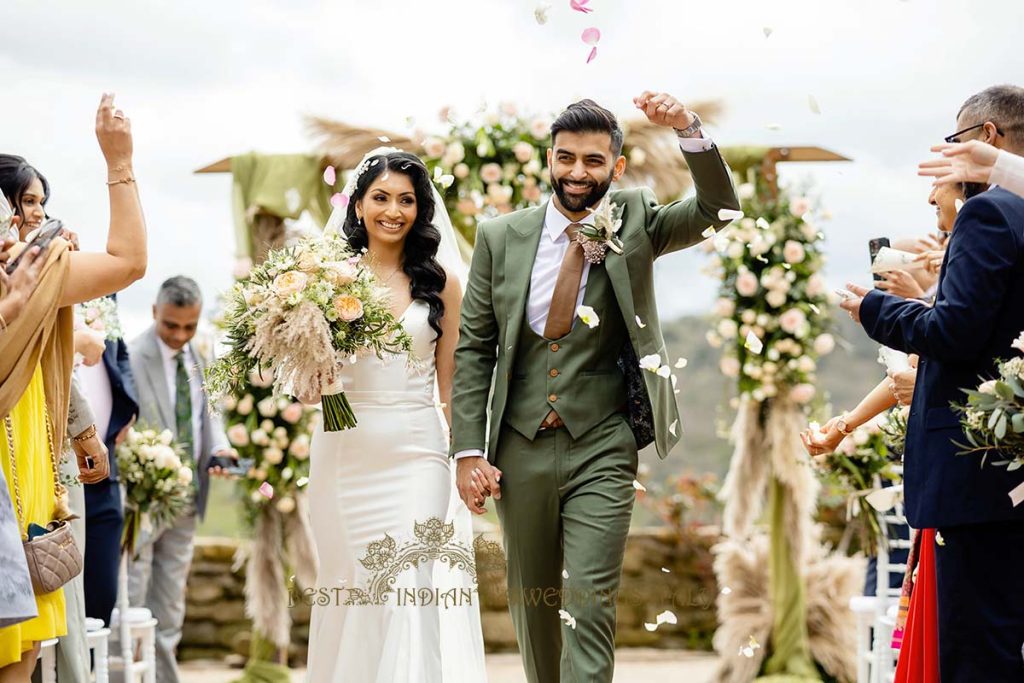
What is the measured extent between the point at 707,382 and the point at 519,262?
18354mm

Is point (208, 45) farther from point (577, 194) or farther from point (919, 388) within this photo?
point (919, 388)

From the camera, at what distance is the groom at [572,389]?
14.6 ft

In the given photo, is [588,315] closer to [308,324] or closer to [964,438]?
[308,324]

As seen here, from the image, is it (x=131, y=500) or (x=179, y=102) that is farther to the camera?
(x=179, y=102)

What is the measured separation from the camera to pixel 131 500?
6895mm

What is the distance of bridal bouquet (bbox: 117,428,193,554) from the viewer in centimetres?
687

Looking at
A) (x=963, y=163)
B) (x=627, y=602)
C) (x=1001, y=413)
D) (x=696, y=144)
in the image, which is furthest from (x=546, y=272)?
(x=627, y=602)

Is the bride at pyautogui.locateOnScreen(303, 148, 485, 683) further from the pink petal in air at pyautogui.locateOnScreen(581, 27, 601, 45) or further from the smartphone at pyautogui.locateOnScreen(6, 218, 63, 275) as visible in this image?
the smartphone at pyautogui.locateOnScreen(6, 218, 63, 275)

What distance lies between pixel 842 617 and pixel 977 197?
4.99 m

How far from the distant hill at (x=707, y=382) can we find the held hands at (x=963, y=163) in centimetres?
1714

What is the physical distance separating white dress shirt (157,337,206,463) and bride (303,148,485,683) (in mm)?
2517

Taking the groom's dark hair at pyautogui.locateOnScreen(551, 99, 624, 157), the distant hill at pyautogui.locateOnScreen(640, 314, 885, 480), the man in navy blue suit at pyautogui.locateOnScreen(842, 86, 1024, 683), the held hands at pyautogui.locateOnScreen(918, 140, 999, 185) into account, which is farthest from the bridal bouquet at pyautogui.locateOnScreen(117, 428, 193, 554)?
the distant hill at pyautogui.locateOnScreen(640, 314, 885, 480)

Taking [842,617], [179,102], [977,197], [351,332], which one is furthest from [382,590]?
[179,102]

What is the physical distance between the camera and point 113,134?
3.87m
